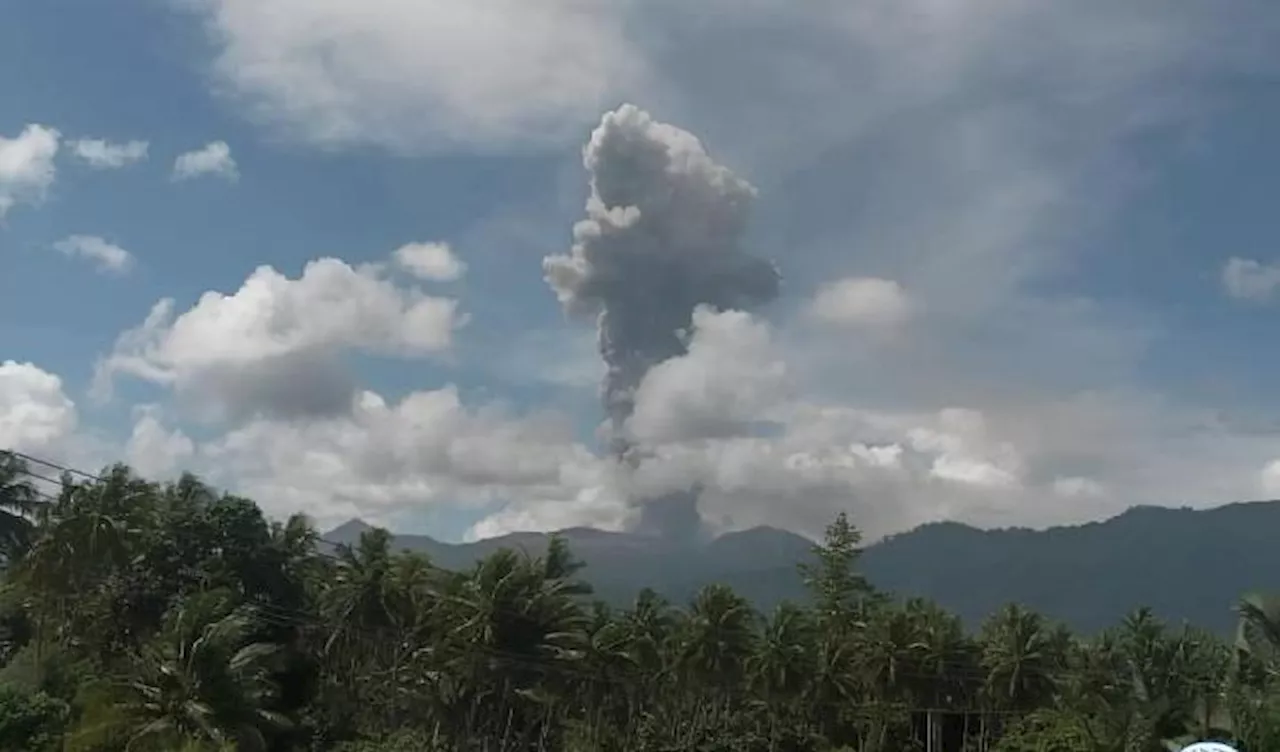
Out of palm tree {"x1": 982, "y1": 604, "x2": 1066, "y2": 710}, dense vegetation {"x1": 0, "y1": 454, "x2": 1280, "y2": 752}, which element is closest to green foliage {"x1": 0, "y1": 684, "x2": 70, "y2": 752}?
dense vegetation {"x1": 0, "y1": 454, "x2": 1280, "y2": 752}

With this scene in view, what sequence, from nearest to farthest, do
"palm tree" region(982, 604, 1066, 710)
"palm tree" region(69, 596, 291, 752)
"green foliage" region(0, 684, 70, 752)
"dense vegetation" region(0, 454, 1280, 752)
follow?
"green foliage" region(0, 684, 70, 752)
"palm tree" region(69, 596, 291, 752)
"dense vegetation" region(0, 454, 1280, 752)
"palm tree" region(982, 604, 1066, 710)

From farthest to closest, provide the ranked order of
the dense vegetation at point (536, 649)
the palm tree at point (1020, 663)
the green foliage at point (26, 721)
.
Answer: the palm tree at point (1020, 663) < the dense vegetation at point (536, 649) < the green foliage at point (26, 721)

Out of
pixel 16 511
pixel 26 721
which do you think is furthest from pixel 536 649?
pixel 26 721

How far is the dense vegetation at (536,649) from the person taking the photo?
1891 inches

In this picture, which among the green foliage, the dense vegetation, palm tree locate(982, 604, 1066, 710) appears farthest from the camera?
palm tree locate(982, 604, 1066, 710)

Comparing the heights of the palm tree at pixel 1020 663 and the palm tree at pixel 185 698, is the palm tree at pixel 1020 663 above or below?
above

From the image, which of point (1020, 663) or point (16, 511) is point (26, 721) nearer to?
point (16, 511)

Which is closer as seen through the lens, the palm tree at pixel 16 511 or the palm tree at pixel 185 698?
the palm tree at pixel 185 698

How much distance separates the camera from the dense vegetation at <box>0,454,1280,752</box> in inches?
1891

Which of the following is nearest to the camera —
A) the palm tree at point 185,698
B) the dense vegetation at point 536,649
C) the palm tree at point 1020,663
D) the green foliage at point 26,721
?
the green foliage at point 26,721

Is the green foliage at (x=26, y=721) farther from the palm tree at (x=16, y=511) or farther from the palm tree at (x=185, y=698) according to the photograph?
the palm tree at (x=16, y=511)

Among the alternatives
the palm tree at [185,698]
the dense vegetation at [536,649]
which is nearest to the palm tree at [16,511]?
the dense vegetation at [536,649]

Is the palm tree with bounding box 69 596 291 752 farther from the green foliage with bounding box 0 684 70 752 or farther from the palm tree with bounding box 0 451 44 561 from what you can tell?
the palm tree with bounding box 0 451 44 561

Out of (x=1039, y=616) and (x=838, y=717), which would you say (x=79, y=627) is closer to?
(x=838, y=717)
